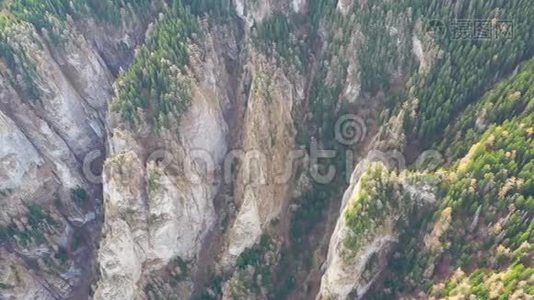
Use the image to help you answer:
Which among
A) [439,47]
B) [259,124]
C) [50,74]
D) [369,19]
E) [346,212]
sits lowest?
[346,212]

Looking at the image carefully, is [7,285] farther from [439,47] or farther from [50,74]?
[439,47]

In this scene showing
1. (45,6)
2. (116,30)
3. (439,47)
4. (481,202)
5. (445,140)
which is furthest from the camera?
(116,30)

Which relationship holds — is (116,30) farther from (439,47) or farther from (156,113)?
(439,47)

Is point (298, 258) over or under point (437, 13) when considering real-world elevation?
under

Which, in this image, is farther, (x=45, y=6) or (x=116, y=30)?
(x=116, y=30)

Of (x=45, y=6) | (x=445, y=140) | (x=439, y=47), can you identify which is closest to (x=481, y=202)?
(x=445, y=140)

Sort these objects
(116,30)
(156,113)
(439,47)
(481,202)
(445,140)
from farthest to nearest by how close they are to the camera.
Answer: (116,30), (156,113), (439,47), (445,140), (481,202)

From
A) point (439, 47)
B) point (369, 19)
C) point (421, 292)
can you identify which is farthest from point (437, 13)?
point (421, 292)
